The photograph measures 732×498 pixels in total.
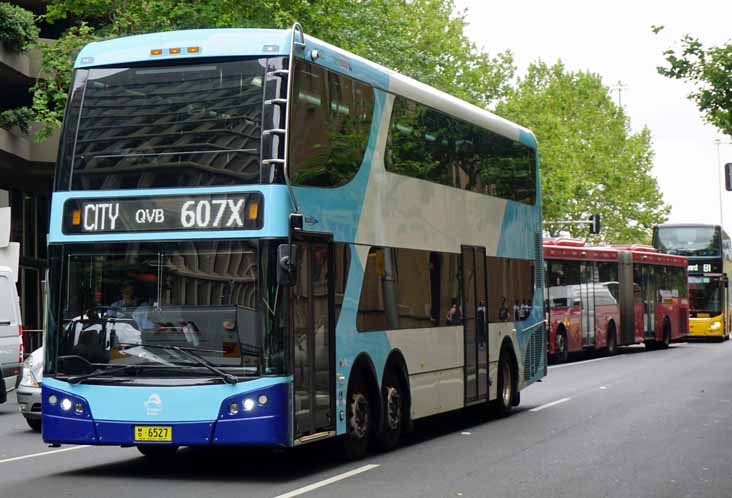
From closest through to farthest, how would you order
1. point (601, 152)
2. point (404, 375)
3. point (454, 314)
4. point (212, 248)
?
point (212, 248) → point (404, 375) → point (454, 314) → point (601, 152)

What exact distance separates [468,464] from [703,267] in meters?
40.5

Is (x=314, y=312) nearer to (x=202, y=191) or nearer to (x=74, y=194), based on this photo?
(x=202, y=191)

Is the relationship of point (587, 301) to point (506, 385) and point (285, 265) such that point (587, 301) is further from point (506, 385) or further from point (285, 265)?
point (285, 265)

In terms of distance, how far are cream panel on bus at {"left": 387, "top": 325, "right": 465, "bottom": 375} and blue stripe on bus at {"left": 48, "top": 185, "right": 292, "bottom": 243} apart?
10.2 feet

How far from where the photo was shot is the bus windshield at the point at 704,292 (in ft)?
172

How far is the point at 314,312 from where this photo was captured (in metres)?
12.8

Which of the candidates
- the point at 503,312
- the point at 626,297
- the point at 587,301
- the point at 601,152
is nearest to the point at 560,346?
the point at 587,301

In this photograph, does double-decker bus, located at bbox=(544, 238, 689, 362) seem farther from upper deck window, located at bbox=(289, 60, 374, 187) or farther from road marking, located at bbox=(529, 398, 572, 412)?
upper deck window, located at bbox=(289, 60, 374, 187)

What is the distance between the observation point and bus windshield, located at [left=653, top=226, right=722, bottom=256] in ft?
168

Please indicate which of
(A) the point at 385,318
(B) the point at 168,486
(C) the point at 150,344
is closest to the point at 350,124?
(A) the point at 385,318

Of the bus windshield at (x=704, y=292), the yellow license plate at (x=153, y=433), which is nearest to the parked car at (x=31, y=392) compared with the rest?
the yellow license plate at (x=153, y=433)

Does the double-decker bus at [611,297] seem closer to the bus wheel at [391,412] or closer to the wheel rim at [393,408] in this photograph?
the bus wheel at [391,412]

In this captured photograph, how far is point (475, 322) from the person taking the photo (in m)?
17.9

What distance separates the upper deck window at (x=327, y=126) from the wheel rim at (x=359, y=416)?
222 cm
